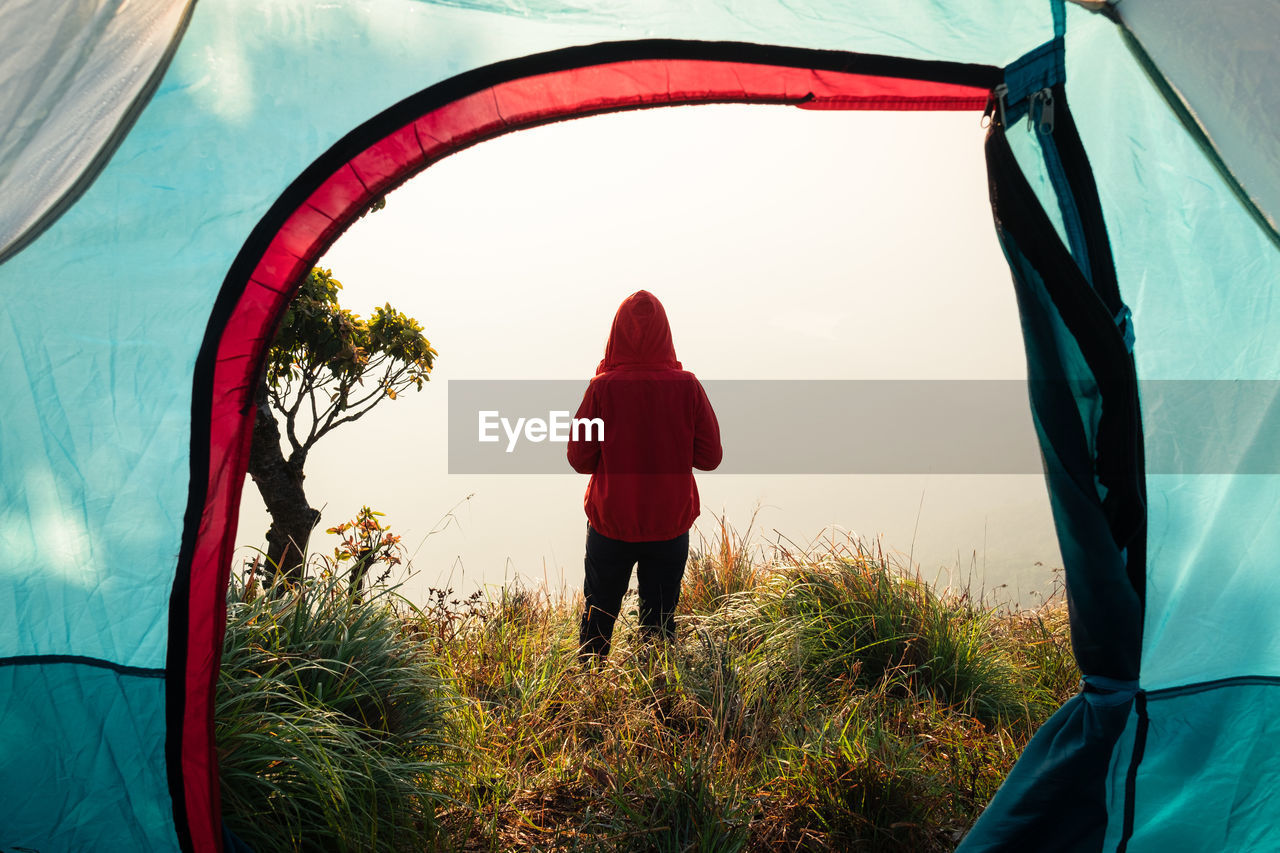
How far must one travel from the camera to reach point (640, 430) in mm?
3221

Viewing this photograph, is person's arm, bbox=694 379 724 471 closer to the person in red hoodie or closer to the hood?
the person in red hoodie

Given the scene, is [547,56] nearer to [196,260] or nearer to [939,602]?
[196,260]

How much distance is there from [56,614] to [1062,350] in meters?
2.32

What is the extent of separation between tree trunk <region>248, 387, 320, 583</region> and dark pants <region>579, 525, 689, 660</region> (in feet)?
4.97

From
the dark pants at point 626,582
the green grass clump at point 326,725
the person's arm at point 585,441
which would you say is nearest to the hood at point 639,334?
the person's arm at point 585,441

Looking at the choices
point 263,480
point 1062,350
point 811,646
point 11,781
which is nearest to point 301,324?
point 263,480

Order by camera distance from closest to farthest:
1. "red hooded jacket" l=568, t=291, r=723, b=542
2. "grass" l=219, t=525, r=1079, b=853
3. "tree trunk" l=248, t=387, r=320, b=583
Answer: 1. "grass" l=219, t=525, r=1079, b=853
2. "red hooded jacket" l=568, t=291, r=723, b=542
3. "tree trunk" l=248, t=387, r=320, b=583

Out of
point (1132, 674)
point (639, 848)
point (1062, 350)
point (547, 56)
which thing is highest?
point (547, 56)

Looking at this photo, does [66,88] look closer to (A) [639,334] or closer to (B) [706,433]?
(A) [639,334]

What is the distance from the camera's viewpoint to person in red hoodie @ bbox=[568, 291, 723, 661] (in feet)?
10.6

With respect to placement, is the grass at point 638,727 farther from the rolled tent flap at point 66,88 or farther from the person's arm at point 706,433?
the rolled tent flap at point 66,88

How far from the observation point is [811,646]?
3.38 m

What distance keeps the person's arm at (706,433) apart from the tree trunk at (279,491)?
2074 mm

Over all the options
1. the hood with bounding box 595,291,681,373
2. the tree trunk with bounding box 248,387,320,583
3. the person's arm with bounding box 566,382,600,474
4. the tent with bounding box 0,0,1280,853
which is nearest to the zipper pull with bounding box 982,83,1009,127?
the tent with bounding box 0,0,1280,853
